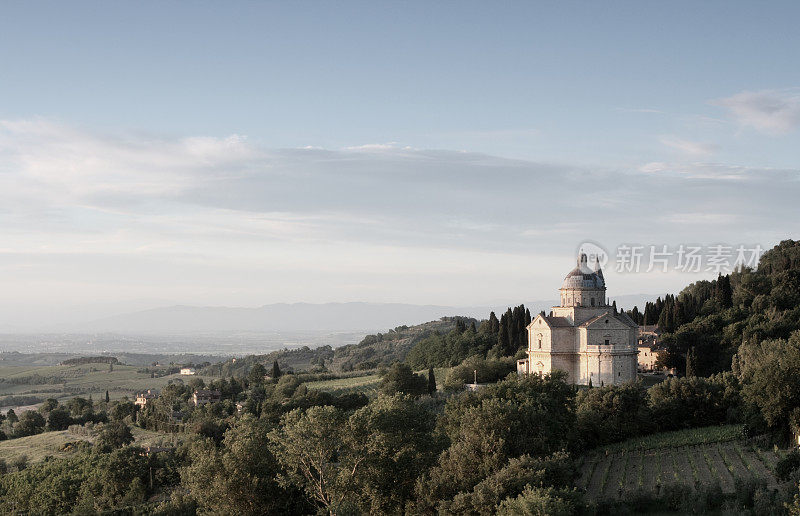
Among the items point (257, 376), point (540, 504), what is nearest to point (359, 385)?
point (257, 376)

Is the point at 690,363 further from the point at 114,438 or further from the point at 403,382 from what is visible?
the point at 114,438

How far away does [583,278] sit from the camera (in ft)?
173

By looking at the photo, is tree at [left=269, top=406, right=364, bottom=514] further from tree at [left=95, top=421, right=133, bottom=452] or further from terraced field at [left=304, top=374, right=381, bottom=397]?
tree at [left=95, top=421, right=133, bottom=452]

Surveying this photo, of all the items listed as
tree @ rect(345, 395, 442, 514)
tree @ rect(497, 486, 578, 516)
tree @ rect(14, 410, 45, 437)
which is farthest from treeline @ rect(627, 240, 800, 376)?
tree @ rect(14, 410, 45, 437)

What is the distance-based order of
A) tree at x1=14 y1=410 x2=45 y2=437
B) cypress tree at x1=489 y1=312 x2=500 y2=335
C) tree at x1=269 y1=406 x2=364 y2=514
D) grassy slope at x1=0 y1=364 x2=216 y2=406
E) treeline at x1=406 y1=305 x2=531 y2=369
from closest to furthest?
tree at x1=269 y1=406 x2=364 y2=514 → treeline at x1=406 y1=305 x2=531 y2=369 → tree at x1=14 y1=410 x2=45 y2=437 → cypress tree at x1=489 y1=312 x2=500 y2=335 → grassy slope at x1=0 y1=364 x2=216 y2=406

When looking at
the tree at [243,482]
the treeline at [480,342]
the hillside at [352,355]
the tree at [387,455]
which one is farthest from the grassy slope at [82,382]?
the tree at [387,455]

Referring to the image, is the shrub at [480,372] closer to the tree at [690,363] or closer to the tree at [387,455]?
the tree at [690,363]

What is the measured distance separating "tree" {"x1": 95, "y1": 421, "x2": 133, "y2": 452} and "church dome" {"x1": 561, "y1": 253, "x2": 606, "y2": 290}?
34.4 m

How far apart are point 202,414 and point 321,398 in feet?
43.8

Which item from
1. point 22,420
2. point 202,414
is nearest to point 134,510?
point 202,414

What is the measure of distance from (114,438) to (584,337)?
35.4m

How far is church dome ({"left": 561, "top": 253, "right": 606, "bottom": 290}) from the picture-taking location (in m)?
52.7

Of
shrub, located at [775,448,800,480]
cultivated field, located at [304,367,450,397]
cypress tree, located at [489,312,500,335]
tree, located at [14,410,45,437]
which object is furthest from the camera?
cypress tree, located at [489,312,500,335]

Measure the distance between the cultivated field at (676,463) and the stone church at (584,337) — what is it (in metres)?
10.5
